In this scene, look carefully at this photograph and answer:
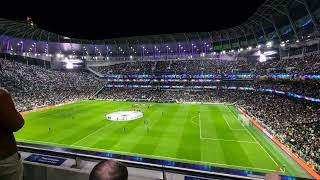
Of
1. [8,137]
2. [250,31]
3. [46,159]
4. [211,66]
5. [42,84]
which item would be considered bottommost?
[42,84]

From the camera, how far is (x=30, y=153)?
582 cm

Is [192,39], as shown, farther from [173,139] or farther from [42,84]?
[173,139]

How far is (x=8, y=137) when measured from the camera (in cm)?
360

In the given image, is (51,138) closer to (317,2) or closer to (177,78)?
(317,2)

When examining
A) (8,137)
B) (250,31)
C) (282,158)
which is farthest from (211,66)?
(8,137)

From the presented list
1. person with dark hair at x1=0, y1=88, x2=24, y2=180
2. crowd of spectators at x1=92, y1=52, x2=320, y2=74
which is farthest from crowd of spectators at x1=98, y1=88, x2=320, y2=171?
person with dark hair at x1=0, y1=88, x2=24, y2=180

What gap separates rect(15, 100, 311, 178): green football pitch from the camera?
79.9 feet

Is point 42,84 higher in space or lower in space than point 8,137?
lower

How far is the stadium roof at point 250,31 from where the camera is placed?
5586cm

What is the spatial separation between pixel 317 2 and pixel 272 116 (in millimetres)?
29040

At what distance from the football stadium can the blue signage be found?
0.03 m

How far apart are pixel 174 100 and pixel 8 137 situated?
232 feet

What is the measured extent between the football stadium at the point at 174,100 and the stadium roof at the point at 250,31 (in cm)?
40

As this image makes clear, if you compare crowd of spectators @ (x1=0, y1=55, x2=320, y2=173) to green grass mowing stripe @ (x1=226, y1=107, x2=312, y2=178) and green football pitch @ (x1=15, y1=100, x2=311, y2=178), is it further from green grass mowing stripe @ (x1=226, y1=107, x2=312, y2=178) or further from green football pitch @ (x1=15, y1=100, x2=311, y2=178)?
green football pitch @ (x1=15, y1=100, x2=311, y2=178)
